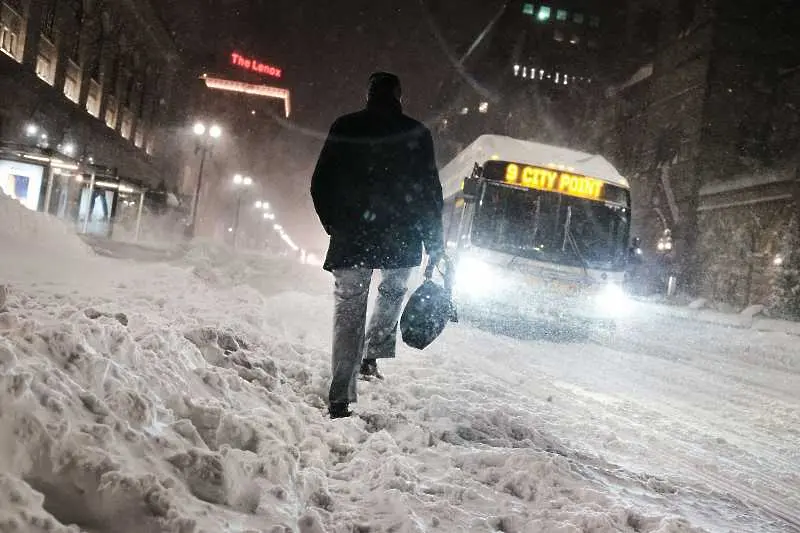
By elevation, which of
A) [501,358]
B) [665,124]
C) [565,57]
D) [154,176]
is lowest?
[501,358]

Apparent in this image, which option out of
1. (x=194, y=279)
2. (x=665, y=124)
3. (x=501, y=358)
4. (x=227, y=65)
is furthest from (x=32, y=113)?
(x=227, y=65)

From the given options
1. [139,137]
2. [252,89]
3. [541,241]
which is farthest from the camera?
[252,89]

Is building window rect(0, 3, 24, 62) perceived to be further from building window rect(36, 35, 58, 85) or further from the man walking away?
the man walking away

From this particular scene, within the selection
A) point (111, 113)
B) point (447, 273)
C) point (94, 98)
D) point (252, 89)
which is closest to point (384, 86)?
point (447, 273)

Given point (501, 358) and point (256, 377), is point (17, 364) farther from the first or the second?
point (501, 358)

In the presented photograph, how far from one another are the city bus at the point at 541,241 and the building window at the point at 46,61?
20425mm

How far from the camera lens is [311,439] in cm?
322

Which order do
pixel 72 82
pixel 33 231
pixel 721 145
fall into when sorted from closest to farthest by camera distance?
pixel 33 231 → pixel 72 82 → pixel 721 145

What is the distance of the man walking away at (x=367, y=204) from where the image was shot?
3.98 meters

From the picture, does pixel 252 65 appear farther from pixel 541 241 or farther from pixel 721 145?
pixel 541 241

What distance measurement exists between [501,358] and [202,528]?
6.43 m

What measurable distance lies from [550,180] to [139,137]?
1361 inches

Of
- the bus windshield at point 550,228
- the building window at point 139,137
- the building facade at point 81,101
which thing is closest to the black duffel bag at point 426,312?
the bus windshield at point 550,228

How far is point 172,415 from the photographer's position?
2.74 metres
